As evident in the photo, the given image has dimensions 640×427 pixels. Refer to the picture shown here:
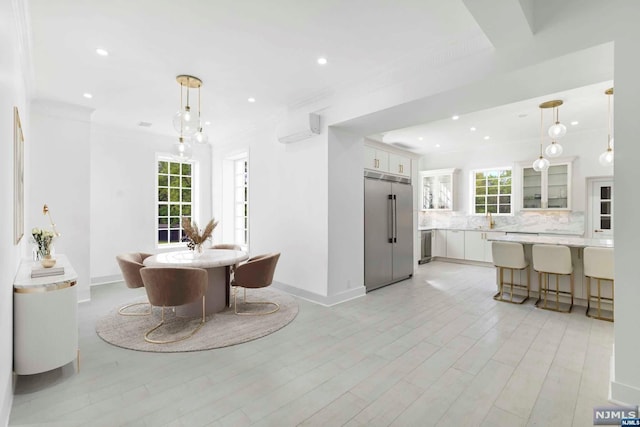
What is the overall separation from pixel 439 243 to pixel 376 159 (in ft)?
13.2

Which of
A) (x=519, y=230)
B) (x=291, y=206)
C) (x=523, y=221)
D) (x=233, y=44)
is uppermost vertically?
(x=233, y=44)

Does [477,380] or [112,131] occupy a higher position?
[112,131]

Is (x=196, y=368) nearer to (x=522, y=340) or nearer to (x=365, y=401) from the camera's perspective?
(x=365, y=401)

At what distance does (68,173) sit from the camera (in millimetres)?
4574

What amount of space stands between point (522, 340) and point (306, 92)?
3929mm

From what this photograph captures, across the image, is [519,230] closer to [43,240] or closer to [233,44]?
[233,44]

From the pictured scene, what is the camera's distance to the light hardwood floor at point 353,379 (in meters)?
2.04

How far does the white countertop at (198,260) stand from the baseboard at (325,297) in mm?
1149

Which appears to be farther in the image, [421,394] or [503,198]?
[503,198]

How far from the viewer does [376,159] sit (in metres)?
5.36

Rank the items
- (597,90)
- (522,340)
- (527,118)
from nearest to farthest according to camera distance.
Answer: (522,340), (597,90), (527,118)

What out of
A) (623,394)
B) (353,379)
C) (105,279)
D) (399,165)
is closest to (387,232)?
(399,165)

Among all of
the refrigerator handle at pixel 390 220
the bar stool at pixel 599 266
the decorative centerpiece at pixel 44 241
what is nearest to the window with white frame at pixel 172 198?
the decorative centerpiece at pixel 44 241

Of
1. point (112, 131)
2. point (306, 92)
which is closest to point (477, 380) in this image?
point (306, 92)
